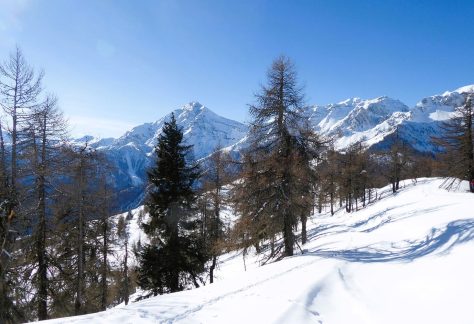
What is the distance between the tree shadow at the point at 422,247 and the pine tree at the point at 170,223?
30.3ft

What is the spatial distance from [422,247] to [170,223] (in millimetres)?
13034

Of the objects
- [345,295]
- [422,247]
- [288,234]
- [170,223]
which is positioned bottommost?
[345,295]

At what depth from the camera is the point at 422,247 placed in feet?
44.0

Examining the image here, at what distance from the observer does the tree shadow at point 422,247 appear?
1232 centimetres

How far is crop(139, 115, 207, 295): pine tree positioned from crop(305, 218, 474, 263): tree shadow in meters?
9.23

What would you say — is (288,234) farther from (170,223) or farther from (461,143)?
(461,143)

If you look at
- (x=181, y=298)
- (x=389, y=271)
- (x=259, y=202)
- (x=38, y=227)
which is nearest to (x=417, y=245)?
(x=389, y=271)

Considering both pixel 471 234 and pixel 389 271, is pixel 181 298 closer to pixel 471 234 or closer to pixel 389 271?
pixel 389 271

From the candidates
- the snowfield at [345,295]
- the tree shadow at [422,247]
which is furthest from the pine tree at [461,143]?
the snowfield at [345,295]

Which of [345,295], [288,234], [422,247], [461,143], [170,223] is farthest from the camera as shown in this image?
[461,143]

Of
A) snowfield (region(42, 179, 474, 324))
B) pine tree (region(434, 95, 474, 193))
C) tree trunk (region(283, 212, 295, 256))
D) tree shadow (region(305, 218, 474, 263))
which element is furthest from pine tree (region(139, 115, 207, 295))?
pine tree (region(434, 95, 474, 193))

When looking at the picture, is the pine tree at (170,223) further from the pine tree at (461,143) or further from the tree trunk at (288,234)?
the pine tree at (461,143)

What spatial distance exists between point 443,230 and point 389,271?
515 cm

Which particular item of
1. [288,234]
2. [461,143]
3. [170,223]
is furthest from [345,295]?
[461,143]
